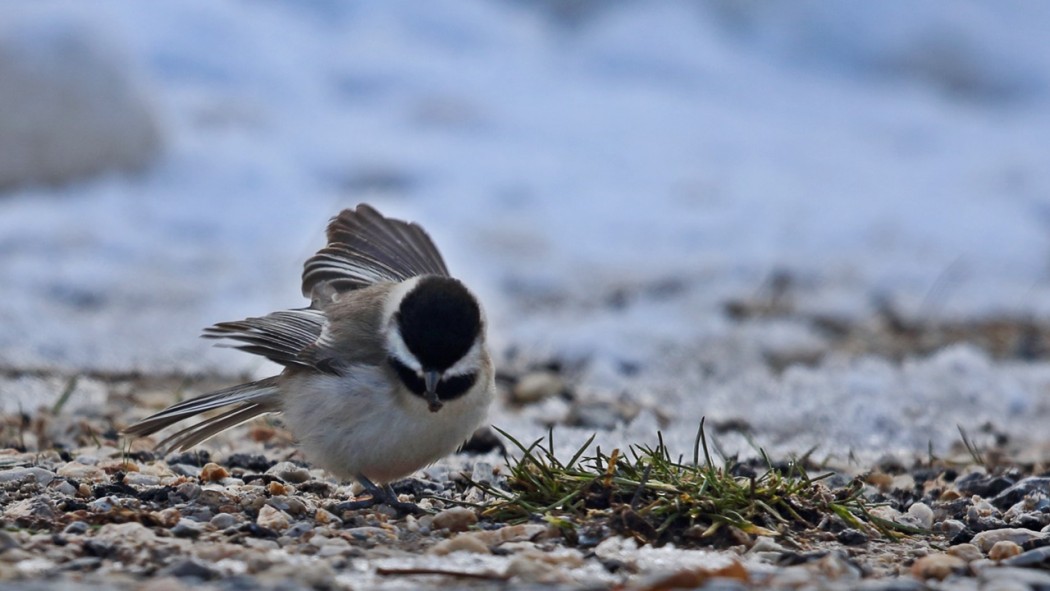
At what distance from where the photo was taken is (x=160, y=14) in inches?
714

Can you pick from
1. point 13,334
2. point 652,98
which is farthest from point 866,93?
point 13,334

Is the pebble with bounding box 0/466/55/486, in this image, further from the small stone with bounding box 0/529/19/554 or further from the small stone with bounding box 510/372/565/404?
the small stone with bounding box 510/372/565/404

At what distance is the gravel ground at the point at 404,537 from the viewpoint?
11.8 ft

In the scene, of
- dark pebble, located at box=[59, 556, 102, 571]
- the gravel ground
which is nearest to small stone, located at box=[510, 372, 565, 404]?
the gravel ground

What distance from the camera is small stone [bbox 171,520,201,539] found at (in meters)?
4.11

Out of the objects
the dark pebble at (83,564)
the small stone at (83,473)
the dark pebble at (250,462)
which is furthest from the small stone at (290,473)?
the dark pebble at (83,564)

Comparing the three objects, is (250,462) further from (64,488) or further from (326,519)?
(326,519)

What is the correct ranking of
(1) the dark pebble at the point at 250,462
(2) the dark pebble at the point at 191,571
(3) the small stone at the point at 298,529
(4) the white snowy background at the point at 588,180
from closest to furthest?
(2) the dark pebble at the point at 191,571 → (3) the small stone at the point at 298,529 → (1) the dark pebble at the point at 250,462 → (4) the white snowy background at the point at 588,180

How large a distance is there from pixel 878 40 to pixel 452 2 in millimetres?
6592

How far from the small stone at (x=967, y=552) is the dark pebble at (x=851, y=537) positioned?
27 cm

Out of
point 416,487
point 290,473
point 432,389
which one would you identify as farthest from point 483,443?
point 432,389

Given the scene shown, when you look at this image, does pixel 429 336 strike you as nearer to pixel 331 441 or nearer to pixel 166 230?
pixel 331 441

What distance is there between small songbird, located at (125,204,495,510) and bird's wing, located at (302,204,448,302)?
37 cm

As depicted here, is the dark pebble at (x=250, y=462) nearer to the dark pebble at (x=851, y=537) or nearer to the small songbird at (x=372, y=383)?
the small songbird at (x=372, y=383)
